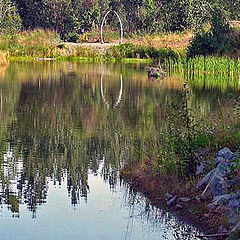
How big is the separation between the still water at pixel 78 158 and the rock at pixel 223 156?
1.04 meters

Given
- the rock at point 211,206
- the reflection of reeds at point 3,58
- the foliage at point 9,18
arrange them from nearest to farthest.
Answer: the rock at point 211,206 → the reflection of reeds at point 3,58 → the foliage at point 9,18

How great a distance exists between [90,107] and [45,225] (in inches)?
412

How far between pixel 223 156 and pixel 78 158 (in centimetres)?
371

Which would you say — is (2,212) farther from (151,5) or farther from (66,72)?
(151,5)

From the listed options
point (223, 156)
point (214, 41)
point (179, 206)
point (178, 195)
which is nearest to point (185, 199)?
point (179, 206)

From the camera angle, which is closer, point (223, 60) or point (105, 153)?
point (105, 153)

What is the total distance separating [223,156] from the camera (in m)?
8.84

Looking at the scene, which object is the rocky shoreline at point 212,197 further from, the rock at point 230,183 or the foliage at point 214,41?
the foliage at point 214,41

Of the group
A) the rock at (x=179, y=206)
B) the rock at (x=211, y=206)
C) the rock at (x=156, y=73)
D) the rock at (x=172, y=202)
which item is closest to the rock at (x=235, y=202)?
the rock at (x=211, y=206)

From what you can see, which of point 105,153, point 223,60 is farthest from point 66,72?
point 105,153

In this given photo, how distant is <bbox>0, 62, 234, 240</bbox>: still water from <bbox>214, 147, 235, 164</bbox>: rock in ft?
3.41

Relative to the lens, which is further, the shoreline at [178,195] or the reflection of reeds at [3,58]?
the reflection of reeds at [3,58]

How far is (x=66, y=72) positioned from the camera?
1182 inches

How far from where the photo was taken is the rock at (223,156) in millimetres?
8594
